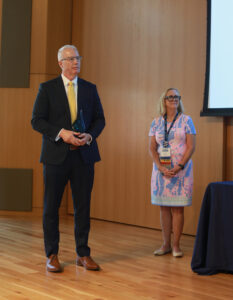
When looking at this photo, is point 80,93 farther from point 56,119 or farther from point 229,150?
point 229,150

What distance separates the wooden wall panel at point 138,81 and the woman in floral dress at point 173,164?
0.99 m

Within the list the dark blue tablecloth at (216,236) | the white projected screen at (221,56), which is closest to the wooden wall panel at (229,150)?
the white projected screen at (221,56)

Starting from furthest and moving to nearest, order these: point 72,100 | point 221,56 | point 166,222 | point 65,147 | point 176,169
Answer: point 221,56
point 166,222
point 176,169
point 72,100
point 65,147

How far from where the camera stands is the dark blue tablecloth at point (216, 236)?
137 inches

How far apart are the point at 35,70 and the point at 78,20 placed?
0.95 m

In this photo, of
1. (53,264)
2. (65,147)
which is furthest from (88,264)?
(65,147)

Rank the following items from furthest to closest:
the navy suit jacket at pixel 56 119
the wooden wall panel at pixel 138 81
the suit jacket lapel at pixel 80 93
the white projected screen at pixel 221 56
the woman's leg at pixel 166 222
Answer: the wooden wall panel at pixel 138 81
the white projected screen at pixel 221 56
the woman's leg at pixel 166 222
the suit jacket lapel at pixel 80 93
the navy suit jacket at pixel 56 119

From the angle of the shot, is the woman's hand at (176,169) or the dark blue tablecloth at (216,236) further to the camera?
the woman's hand at (176,169)

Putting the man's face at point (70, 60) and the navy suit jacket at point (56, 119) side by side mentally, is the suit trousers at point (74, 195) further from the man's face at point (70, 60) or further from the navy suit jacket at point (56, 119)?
the man's face at point (70, 60)

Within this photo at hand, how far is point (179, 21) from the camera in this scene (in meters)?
5.50

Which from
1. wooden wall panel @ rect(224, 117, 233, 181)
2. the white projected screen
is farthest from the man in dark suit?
wooden wall panel @ rect(224, 117, 233, 181)

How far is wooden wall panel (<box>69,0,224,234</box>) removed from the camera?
5.25 meters

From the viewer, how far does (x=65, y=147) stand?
3.48 m

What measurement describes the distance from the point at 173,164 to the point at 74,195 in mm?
986
